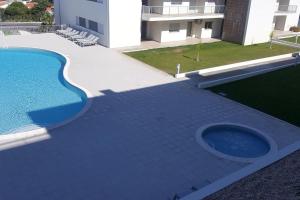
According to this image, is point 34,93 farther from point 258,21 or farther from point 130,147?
point 258,21

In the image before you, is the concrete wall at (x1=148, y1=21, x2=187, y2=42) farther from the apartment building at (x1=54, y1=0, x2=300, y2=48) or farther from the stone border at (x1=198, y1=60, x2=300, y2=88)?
the stone border at (x1=198, y1=60, x2=300, y2=88)

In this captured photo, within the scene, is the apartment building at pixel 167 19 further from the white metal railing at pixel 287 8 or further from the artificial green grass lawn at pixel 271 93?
the artificial green grass lawn at pixel 271 93

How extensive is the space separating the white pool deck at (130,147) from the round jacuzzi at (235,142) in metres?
0.35

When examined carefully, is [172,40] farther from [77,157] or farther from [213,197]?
[213,197]

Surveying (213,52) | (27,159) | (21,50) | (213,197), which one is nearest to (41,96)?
(27,159)

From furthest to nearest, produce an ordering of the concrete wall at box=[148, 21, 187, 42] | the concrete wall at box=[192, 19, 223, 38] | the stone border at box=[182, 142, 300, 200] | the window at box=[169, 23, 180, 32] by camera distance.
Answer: the concrete wall at box=[192, 19, 223, 38], the window at box=[169, 23, 180, 32], the concrete wall at box=[148, 21, 187, 42], the stone border at box=[182, 142, 300, 200]

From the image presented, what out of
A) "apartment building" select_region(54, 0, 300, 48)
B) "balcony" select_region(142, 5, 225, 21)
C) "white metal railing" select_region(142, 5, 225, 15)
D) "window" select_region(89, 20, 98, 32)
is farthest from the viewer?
"white metal railing" select_region(142, 5, 225, 15)

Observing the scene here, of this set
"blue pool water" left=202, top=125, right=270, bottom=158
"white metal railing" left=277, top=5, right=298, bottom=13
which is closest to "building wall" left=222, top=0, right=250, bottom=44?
"white metal railing" left=277, top=5, right=298, bottom=13

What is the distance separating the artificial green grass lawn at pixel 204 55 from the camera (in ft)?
68.5

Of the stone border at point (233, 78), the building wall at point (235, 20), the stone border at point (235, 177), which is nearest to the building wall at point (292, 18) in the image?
the building wall at point (235, 20)

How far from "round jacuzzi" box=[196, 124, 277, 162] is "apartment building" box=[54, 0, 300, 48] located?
1326 cm

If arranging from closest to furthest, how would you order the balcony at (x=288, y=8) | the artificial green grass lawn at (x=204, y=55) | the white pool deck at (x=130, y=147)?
the white pool deck at (x=130, y=147) → the artificial green grass lawn at (x=204, y=55) → the balcony at (x=288, y=8)

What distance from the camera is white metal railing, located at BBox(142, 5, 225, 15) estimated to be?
25602 mm

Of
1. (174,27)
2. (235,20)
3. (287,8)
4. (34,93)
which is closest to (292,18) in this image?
(287,8)
